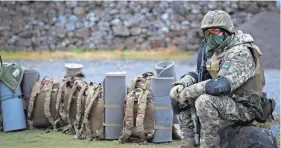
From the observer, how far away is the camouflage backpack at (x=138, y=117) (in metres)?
7.41

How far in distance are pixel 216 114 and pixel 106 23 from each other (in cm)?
1675

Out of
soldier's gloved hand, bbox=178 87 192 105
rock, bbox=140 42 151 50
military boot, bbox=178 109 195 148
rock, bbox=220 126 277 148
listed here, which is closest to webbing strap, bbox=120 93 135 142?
military boot, bbox=178 109 195 148

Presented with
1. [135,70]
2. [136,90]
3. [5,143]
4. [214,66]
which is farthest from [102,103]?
[135,70]

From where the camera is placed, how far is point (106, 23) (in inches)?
890

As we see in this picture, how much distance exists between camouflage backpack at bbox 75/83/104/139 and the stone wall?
14308 millimetres

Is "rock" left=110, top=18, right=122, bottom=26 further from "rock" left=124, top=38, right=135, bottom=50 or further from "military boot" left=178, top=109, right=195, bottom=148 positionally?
"military boot" left=178, top=109, right=195, bottom=148

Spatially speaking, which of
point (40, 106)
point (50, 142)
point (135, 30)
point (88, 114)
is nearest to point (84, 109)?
point (88, 114)

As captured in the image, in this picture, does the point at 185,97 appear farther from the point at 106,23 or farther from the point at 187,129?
the point at 106,23

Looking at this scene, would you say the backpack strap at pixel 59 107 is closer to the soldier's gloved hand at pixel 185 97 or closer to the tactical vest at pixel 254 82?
the soldier's gloved hand at pixel 185 97

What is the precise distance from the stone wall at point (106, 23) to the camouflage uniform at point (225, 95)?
1590cm

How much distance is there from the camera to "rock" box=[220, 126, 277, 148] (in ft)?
20.2

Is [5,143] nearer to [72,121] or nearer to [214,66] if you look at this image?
[72,121]

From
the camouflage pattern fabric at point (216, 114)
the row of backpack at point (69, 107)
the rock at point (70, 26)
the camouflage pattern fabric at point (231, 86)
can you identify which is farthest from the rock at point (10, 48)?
the camouflage pattern fabric at point (216, 114)

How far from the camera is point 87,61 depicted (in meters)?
19.3
